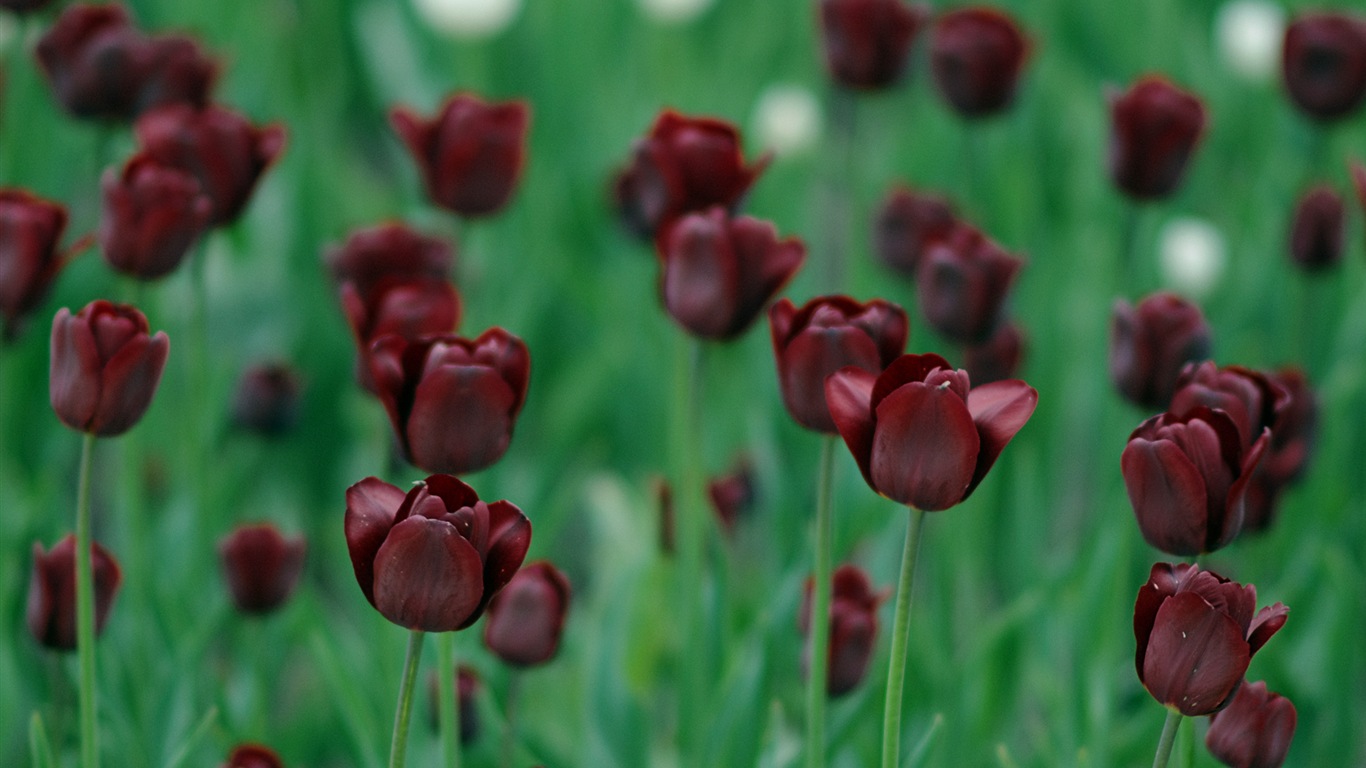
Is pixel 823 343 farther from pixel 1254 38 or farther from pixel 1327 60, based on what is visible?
pixel 1254 38

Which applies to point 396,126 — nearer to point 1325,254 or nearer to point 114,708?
point 114,708

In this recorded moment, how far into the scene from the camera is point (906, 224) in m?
1.49

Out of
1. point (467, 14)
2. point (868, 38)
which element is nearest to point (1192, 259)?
point (868, 38)

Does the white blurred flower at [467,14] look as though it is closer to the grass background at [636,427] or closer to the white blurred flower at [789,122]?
the grass background at [636,427]

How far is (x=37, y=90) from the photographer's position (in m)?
2.14

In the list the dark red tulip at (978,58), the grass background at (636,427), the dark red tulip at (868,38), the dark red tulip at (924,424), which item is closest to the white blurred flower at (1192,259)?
the grass background at (636,427)

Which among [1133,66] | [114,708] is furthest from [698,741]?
[1133,66]

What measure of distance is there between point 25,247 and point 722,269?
18.8 inches

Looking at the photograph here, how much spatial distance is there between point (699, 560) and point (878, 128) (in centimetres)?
168

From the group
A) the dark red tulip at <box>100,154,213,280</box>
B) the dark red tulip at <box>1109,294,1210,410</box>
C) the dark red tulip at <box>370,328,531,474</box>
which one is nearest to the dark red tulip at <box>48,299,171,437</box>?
the dark red tulip at <box>370,328,531,474</box>

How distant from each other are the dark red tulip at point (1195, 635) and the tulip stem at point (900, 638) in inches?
4.5

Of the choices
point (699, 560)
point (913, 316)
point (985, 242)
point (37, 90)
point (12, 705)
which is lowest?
point (12, 705)

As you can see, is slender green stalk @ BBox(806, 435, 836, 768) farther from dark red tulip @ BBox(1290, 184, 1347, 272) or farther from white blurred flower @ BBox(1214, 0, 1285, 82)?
white blurred flower @ BBox(1214, 0, 1285, 82)

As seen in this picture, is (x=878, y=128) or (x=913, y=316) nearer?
(x=913, y=316)
